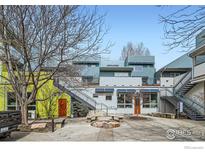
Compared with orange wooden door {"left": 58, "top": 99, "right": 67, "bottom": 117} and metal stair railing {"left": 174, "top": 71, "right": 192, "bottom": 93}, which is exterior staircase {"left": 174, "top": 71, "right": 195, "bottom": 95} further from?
orange wooden door {"left": 58, "top": 99, "right": 67, "bottom": 117}

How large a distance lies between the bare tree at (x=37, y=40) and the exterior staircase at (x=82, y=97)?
2728 millimetres

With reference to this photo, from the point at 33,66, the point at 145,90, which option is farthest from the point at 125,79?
the point at 33,66

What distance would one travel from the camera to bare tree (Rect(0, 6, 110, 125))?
373 inches

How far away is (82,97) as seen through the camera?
49.8 feet

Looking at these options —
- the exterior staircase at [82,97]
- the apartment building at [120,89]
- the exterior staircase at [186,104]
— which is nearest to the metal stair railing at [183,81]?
the exterior staircase at [186,104]

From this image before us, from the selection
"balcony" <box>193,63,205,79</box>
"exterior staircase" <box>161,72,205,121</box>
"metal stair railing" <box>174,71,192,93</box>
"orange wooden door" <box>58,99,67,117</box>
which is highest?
"balcony" <box>193,63,205,79</box>

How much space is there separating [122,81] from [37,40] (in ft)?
20.0

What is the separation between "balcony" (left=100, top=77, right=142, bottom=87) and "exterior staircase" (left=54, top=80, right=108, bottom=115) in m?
1.13

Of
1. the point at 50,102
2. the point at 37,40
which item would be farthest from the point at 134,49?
the point at 50,102

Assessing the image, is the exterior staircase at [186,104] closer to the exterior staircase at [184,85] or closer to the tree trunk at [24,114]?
the exterior staircase at [184,85]

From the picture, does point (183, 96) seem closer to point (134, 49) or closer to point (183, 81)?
point (183, 81)

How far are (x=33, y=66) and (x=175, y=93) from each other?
7998 millimetres

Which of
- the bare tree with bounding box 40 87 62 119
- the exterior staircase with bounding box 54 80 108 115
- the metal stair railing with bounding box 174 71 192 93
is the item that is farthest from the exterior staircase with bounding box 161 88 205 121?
the bare tree with bounding box 40 87 62 119
